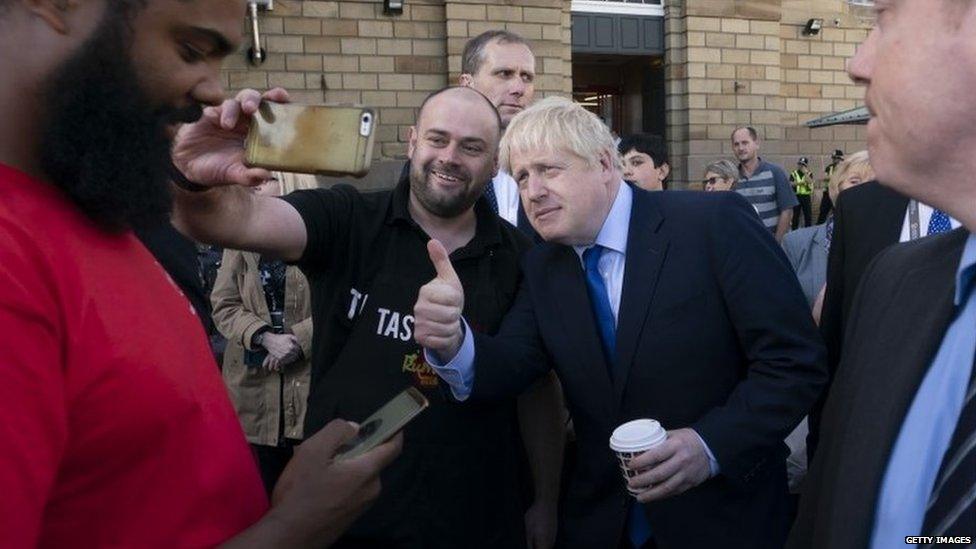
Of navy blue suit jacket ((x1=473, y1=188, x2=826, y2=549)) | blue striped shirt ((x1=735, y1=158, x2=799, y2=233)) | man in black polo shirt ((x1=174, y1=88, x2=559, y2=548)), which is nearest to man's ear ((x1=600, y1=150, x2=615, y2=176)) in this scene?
navy blue suit jacket ((x1=473, y1=188, x2=826, y2=549))

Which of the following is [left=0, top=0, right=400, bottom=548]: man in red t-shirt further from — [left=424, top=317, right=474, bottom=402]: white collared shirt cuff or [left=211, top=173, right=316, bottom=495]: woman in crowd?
[left=211, top=173, right=316, bottom=495]: woman in crowd

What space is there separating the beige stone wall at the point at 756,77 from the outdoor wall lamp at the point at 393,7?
414 cm

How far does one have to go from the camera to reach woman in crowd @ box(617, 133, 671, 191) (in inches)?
215

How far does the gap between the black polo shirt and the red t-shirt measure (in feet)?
3.50

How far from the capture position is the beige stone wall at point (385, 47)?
32.4ft

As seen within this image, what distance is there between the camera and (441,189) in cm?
236

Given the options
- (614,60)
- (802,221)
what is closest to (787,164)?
(802,221)

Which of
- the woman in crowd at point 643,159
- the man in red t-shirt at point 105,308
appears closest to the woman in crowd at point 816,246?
the woman in crowd at point 643,159

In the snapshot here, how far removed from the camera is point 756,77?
12219 mm

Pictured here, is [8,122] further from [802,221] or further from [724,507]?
[802,221]

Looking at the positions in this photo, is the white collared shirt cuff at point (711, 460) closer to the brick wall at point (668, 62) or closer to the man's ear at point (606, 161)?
the man's ear at point (606, 161)

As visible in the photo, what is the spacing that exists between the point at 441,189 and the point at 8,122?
1.48 m

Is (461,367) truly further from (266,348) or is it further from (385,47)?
(385,47)

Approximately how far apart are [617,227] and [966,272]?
42.9 inches
